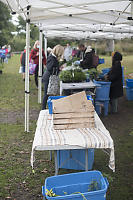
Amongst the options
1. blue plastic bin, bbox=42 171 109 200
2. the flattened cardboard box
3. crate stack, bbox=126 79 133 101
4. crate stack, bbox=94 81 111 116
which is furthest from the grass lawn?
crate stack, bbox=126 79 133 101

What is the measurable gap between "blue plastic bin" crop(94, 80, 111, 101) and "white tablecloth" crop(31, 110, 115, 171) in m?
3.95

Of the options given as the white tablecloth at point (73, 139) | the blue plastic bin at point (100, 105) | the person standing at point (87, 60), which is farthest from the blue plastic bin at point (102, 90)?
the white tablecloth at point (73, 139)

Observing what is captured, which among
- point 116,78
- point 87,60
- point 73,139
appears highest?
point 87,60

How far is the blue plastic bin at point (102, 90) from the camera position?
8075 mm

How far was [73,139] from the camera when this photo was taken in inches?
145

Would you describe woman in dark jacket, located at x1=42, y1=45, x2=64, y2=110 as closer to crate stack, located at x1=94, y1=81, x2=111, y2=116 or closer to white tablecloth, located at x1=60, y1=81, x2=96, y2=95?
white tablecloth, located at x1=60, y1=81, x2=96, y2=95

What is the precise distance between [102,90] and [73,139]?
4.59 metres

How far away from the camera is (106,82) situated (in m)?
8.02

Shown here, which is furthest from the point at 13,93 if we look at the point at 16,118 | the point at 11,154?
the point at 11,154

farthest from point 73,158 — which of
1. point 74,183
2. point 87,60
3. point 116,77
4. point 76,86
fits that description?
point 87,60

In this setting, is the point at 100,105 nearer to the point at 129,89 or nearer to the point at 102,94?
the point at 102,94

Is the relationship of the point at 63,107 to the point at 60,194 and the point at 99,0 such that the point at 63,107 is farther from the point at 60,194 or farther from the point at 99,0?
the point at 99,0

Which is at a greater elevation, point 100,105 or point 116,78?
point 116,78

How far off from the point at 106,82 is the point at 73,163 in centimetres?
369
